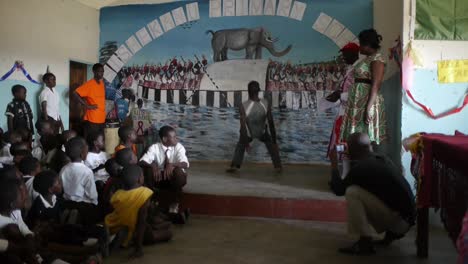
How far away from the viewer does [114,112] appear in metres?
7.98

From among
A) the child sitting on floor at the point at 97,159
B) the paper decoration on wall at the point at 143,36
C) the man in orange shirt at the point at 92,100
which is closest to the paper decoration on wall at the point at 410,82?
the child sitting on floor at the point at 97,159

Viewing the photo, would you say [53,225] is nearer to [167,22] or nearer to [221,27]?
[221,27]

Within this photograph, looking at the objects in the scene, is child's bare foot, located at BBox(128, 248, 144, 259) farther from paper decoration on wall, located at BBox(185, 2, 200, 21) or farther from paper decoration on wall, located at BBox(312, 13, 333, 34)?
paper decoration on wall, located at BBox(185, 2, 200, 21)

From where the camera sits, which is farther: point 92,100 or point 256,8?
point 256,8

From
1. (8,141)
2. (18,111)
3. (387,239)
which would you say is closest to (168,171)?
(8,141)

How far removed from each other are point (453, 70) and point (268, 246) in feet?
7.82

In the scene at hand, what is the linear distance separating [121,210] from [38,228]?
57cm

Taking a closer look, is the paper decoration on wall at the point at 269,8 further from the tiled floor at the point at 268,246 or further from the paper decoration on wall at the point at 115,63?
the tiled floor at the point at 268,246

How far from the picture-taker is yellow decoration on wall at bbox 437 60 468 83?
432 centimetres

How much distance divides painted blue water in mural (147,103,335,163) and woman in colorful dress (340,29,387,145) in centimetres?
263

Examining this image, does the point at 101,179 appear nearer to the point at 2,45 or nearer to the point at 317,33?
the point at 2,45

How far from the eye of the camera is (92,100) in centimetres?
684

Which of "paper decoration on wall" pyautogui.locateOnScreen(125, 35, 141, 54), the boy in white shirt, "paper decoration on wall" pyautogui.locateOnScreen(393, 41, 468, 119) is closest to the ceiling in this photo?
"paper decoration on wall" pyautogui.locateOnScreen(125, 35, 141, 54)

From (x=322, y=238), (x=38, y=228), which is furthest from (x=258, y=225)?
(x=38, y=228)
